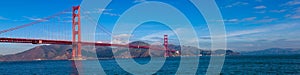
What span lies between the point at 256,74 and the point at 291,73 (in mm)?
3225

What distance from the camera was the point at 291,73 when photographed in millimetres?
33156

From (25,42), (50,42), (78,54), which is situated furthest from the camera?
(78,54)

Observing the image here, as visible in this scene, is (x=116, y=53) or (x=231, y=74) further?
(x=116, y=53)

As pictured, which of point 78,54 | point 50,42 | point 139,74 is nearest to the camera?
point 139,74

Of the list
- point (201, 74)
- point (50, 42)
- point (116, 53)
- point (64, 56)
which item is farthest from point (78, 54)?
point (64, 56)

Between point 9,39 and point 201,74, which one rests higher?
point 9,39

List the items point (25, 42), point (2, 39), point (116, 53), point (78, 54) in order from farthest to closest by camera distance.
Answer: point (116, 53)
point (78, 54)
point (25, 42)
point (2, 39)

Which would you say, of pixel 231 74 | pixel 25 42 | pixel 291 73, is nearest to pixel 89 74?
pixel 231 74

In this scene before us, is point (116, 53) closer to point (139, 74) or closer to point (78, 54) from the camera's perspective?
point (78, 54)

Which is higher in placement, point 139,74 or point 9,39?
point 9,39

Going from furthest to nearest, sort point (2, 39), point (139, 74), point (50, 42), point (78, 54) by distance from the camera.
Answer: point (78, 54)
point (50, 42)
point (2, 39)
point (139, 74)

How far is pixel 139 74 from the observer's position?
35250mm

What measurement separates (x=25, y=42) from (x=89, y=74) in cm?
2476

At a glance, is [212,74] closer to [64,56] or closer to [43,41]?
[43,41]
